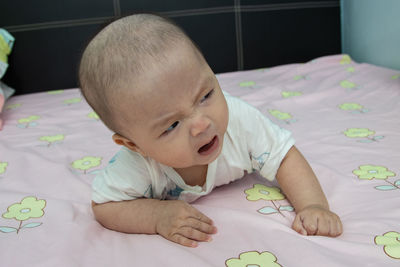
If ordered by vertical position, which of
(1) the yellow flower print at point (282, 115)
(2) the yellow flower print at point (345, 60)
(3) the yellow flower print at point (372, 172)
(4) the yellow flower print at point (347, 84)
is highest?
(2) the yellow flower print at point (345, 60)

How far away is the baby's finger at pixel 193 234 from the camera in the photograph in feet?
2.30

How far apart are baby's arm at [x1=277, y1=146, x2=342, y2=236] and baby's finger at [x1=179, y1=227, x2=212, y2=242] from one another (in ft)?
0.54

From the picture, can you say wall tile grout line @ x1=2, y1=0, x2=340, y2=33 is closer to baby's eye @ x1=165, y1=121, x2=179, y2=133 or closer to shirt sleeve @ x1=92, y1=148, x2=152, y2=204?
shirt sleeve @ x1=92, y1=148, x2=152, y2=204

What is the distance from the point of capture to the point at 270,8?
2217 millimetres

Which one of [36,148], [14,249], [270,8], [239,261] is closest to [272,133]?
[239,261]

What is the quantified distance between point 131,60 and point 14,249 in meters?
0.41

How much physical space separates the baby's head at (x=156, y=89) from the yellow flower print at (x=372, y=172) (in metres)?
0.38

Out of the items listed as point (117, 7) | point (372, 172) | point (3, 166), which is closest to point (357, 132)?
point (372, 172)

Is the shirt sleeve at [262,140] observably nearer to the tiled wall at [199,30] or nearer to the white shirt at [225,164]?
the white shirt at [225,164]

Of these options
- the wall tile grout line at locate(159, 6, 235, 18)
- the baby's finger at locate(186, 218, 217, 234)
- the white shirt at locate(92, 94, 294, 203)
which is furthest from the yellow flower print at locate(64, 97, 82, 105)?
the baby's finger at locate(186, 218, 217, 234)

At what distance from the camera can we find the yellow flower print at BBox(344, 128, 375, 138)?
1.13 metres

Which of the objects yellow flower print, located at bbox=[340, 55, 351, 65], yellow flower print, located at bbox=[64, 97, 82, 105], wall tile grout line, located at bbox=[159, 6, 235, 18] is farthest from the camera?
wall tile grout line, located at bbox=[159, 6, 235, 18]

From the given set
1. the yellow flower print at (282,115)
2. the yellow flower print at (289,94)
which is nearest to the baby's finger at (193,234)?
the yellow flower print at (282,115)

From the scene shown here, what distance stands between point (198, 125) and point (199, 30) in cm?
164
